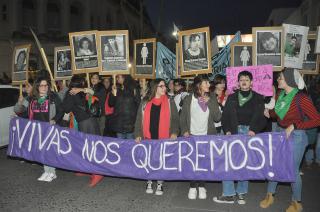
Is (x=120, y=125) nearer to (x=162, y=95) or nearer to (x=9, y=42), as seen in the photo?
(x=162, y=95)

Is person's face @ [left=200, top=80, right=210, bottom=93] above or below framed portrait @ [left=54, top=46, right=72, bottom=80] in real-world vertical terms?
below

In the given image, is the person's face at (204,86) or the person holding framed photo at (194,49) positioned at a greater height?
the person holding framed photo at (194,49)

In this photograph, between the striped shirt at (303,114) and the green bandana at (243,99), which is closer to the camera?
the striped shirt at (303,114)

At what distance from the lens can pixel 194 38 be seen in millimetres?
6730

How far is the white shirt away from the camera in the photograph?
5535 mm

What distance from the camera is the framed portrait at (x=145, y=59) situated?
24.5 feet

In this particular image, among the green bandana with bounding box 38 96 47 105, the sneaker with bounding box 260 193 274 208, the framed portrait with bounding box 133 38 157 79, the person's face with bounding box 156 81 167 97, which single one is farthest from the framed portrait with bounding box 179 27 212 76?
the green bandana with bounding box 38 96 47 105

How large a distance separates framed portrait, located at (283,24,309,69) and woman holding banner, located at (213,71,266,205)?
235cm

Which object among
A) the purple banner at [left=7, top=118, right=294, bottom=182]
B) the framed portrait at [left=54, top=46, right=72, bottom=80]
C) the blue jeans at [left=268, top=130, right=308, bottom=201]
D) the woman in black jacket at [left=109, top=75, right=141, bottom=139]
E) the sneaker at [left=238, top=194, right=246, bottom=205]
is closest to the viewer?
the blue jeans at [left=268, top=130, right=308, bottom=201]

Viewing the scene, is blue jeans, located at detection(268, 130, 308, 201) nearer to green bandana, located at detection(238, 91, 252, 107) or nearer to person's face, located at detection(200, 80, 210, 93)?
green bandana, located at detection(238, 91, 252, 107)

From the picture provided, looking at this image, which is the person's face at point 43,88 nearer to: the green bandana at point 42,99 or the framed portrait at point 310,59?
the green bandana at point 42,99

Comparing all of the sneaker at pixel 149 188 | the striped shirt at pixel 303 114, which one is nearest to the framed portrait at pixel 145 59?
the sneaker at pixel 149 188

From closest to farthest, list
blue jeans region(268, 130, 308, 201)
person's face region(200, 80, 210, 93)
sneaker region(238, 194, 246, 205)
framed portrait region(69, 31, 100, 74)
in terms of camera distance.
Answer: blue jeans region(268, 130, 308, 201)
sneaker region(238, 194, 246, 205)
person's face region(200, 80, 210, 93)
framed portrait region(69, 31, 100, 74)

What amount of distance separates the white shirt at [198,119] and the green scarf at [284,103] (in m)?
1.07
